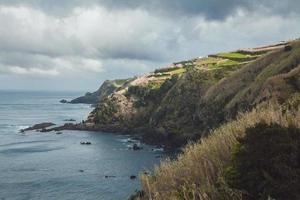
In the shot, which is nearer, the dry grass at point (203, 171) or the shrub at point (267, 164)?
the shrub at point (267, 164)

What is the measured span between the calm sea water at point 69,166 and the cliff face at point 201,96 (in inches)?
383

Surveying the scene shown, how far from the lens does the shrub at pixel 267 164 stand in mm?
17141

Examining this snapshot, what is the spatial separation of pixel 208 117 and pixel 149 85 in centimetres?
7123

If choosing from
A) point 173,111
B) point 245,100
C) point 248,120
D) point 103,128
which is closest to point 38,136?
point 103,128

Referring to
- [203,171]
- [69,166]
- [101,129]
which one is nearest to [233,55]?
[101,129]

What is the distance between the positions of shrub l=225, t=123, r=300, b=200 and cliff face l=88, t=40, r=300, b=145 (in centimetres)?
3766

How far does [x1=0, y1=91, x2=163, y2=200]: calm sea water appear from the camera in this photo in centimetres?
7108

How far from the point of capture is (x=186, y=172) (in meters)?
21.3

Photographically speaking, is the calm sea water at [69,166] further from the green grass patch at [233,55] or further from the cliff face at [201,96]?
A: the green grass patch at [233,55]

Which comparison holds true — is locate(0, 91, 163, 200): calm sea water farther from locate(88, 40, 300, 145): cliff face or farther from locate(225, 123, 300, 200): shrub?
locate(225, 123, 300, 200): shrub

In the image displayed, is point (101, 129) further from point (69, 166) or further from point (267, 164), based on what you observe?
point (267, 164)

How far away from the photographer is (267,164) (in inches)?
709

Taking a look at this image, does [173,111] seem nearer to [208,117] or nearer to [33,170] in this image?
[208,117]

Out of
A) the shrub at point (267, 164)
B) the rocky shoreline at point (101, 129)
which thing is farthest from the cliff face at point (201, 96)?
the shrub at point (267, 164)
